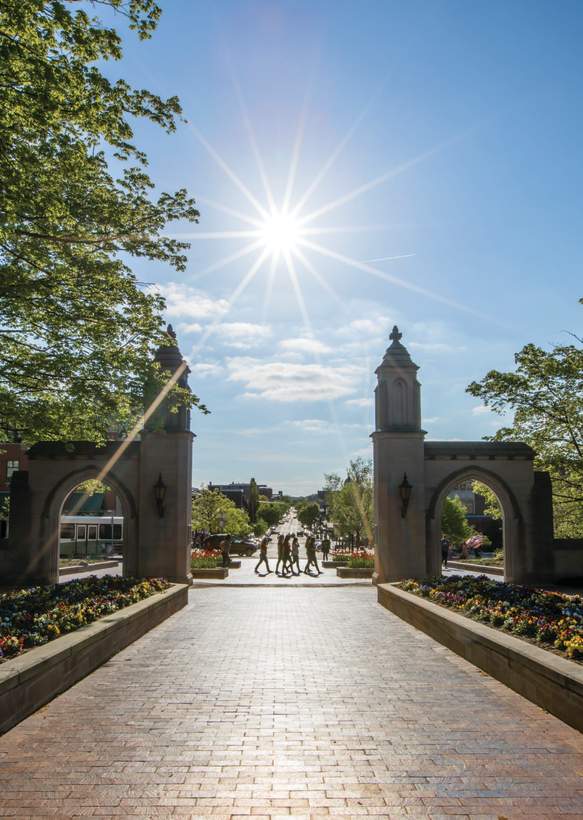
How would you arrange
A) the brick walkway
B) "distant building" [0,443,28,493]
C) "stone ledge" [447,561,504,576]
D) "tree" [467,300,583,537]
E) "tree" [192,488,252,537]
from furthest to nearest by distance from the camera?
"distant building" [0,443,28,493] → "tree" [192,488,252,537] → "stone ledge" [447,561,504,576] → "tree" [467,300,583,537] → the brick walkway

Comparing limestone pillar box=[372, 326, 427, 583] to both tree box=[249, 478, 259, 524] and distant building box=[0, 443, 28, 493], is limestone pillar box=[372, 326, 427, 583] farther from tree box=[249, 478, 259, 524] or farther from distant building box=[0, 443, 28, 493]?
tree box=[249, 478, 259, 524]

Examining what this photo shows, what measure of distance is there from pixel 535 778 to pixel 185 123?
950 cm

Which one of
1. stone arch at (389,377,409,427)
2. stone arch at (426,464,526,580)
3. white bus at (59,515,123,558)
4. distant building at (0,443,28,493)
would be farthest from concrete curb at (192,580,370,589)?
distant building at (0,443,28,493)

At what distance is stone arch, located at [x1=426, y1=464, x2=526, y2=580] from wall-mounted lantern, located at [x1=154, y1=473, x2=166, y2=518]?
851 cm

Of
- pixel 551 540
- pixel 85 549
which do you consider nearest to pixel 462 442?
pixel 551 540

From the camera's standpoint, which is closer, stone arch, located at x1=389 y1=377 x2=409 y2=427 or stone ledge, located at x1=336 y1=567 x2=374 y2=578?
stone arch, located at x1=389 y1=377 x2=409 y2=427

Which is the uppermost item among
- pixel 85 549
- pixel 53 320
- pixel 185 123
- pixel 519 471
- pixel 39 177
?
pixel 185 123

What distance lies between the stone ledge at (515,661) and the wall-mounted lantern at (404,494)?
29.6 feet

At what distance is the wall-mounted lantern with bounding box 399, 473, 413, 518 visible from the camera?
2138cm

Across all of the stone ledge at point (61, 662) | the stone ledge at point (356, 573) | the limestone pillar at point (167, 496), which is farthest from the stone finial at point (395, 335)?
the stone ledge at point (61, 662)

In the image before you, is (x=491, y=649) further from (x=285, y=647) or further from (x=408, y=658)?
(x=285, y=647)

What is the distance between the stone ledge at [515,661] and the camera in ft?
21.4

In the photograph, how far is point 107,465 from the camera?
70.7 ft

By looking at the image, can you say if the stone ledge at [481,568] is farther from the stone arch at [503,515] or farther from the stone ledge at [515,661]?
the stone ledge at [515,661]
